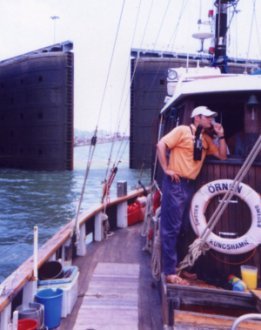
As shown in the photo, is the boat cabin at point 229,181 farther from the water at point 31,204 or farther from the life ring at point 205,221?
the water at point 31,204

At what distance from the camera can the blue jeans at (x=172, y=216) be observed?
4.48m

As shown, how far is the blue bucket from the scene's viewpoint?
4.41 m

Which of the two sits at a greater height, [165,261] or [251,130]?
[251,130]

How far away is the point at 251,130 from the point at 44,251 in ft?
10.1

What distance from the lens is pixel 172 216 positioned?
4.51 metres

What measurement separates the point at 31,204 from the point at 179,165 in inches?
680

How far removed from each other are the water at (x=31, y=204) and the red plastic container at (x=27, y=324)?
621cm

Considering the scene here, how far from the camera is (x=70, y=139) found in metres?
34.5

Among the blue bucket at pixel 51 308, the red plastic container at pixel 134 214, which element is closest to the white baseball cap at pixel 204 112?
the blue bucket at pixel 51 308

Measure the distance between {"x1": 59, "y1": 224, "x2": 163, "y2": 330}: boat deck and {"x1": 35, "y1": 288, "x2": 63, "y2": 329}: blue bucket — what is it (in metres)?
0.12

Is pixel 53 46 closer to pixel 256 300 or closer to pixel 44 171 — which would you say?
pixel 44 171

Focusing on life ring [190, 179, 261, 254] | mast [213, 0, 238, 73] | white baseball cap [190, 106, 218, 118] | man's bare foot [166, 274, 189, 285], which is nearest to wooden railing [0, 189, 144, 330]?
man's bare foot [166, 274, 189, 285]

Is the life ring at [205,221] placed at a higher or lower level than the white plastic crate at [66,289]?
higher

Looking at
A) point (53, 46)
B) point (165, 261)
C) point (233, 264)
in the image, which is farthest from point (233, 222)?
point (53, 46)
